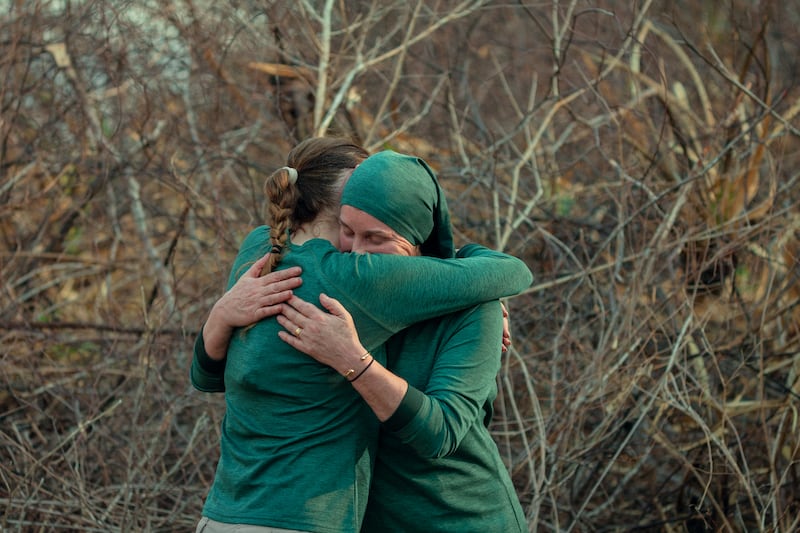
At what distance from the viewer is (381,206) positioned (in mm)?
2027

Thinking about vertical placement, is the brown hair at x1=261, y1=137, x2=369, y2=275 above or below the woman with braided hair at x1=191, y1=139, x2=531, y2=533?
above

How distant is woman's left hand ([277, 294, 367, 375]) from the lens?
1938 mm

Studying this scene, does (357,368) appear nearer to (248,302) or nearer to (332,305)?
(332,305)

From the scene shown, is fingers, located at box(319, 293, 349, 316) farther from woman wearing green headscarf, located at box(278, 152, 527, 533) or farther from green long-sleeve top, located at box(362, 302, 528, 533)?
green long-sleeve top, located at box(362, 302, 528, 533)

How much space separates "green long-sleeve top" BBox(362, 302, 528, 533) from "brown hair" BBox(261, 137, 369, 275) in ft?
1.14

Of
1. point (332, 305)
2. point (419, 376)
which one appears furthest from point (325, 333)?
point (419, 376)

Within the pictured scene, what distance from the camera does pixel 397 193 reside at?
2.04 m

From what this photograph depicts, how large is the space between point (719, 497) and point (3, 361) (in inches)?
125

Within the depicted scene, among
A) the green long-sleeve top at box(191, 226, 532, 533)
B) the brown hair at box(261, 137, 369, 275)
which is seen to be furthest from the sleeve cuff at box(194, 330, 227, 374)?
the brown hair at box(261, 137, 369, 275)

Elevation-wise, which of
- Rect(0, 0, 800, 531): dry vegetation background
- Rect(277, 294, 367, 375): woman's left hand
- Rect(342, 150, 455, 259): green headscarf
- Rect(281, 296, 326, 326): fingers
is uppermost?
Rect(342, 150, 455, 259): green headscarf

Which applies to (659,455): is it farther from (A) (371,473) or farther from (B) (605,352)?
Result: (A) (371,473)

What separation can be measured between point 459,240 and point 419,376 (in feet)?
9.62

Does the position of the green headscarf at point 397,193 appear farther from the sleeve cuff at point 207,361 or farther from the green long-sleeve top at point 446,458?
the sleeve cuff at point 207,361

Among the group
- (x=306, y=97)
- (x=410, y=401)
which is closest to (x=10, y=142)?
(x=306, y=97)
